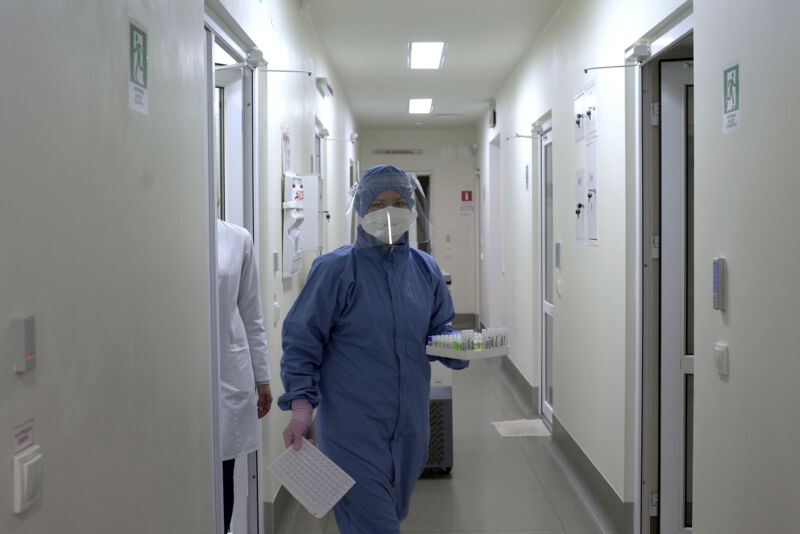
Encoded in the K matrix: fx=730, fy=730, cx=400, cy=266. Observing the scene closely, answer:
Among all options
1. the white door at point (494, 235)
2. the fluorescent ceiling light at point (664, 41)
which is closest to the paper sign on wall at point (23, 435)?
the fluorescent ceiling light at point (664, 41)

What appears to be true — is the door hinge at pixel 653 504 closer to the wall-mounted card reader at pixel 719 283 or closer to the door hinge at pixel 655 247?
the door hinge at pixel 655 247

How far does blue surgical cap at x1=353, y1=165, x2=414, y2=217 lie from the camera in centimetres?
246

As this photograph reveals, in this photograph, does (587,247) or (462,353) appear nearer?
(462,353)

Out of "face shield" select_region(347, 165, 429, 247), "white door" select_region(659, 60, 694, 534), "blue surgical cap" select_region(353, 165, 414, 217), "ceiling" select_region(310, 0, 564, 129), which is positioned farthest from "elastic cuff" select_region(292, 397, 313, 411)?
"ceiling" select_region(310, 0, 564, 129)

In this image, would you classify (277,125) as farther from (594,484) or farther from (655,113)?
(594,484)

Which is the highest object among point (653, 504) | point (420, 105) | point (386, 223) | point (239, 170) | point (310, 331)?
point (420, 105)

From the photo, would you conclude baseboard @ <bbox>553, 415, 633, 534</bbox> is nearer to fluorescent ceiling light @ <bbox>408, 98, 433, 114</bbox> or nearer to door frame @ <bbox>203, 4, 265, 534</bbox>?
door frame @ <bbox>203, 4, 265, 534</bbox>

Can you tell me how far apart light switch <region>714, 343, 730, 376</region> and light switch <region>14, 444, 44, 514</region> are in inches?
73.8

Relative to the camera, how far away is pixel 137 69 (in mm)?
1739

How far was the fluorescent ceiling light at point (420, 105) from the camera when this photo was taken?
8.74 metres

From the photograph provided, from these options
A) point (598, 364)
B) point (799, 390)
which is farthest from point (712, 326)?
point (598, 364)

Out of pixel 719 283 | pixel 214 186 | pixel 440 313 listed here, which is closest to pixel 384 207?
pixel 440 313

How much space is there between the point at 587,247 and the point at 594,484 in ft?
4.32

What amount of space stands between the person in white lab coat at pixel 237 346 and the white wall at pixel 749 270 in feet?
5.21
